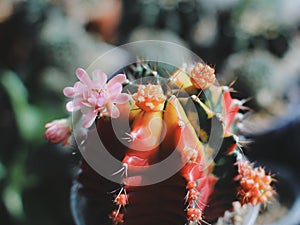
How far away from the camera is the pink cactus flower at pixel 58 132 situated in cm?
86

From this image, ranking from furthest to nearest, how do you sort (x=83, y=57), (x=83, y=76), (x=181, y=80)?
1. (x=83, y=57)
2. (x=181, y=80)
3. (x=83, y=76)

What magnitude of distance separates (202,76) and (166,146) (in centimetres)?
13

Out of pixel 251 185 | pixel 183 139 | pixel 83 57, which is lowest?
pixel 83 57

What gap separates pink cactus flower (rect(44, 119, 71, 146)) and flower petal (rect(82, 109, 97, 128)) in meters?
0.15

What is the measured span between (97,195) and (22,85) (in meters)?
0.93

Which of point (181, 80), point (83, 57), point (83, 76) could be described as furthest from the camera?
point (83, 57)

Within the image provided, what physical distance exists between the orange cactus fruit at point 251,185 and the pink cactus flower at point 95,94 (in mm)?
254

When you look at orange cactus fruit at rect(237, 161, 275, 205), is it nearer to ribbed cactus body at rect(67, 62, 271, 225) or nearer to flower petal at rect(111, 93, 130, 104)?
ribbed cactus body at rect(67, 62, 271, 225)

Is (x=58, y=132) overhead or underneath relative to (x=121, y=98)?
underneath

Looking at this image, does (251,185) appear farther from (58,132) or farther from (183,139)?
(58,132)

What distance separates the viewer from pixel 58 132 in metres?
0.86

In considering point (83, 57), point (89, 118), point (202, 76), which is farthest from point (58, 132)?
point (83, 57)

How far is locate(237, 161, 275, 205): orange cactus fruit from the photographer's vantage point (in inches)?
33.4

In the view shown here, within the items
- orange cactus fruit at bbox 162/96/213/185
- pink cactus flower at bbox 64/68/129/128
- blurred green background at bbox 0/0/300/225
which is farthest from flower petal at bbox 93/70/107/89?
blurred green background at bbox 0/0/300/225
